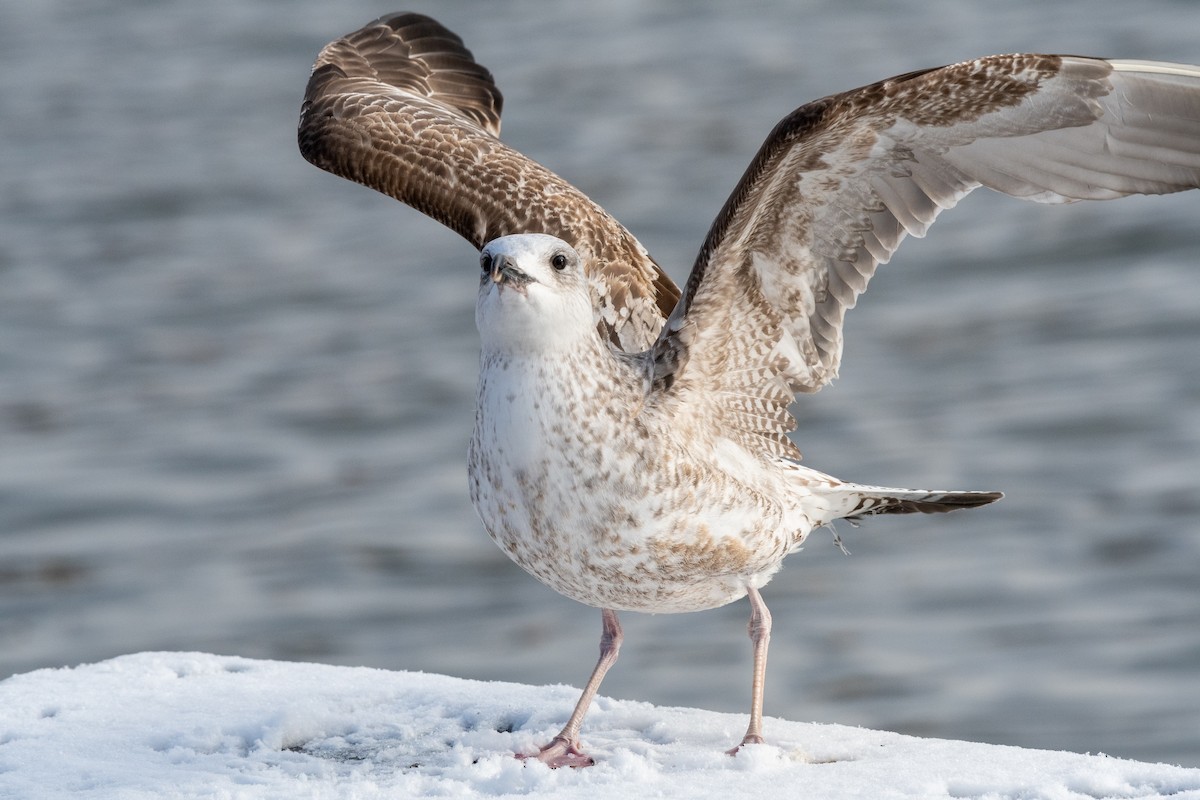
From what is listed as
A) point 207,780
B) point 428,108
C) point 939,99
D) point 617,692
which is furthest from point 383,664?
point 939,99

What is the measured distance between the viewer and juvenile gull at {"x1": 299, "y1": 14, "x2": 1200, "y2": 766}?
18.0 ft

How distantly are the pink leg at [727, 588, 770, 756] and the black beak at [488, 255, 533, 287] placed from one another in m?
1.42

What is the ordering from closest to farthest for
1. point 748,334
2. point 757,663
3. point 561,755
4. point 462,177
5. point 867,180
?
point 561,755
point 757,663
point 867,180
point 748,334
point 462,177

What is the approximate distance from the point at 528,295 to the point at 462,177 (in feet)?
7.25

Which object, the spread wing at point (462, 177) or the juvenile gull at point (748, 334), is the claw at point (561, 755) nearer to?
the juvenile gull at point (748, 334)

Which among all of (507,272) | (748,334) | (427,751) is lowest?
(427,751)

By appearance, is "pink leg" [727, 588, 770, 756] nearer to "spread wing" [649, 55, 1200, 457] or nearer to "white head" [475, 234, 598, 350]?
"spread wing" [649, 55, 1200, 457]

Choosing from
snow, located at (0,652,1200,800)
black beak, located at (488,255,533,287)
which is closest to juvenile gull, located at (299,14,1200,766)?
black beak, located at (488,255,533,287)

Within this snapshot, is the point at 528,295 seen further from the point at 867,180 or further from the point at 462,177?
the point at 462,177

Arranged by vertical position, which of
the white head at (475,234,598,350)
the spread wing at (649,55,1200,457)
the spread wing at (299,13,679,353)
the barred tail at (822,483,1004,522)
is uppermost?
the spread wing at (299,13,679,353)

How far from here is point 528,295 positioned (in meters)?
5.36

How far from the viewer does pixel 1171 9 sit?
19734mm

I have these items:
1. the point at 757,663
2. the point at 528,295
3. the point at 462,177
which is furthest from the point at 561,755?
the point at 462,177

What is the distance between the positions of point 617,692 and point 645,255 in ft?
12.7
